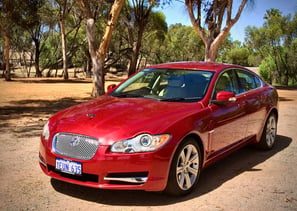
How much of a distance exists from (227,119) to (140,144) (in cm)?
171

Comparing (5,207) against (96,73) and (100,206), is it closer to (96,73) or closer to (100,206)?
(100,206)

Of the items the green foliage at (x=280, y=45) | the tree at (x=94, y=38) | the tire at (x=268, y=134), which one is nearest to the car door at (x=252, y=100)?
the tire at (x=268, y=134)

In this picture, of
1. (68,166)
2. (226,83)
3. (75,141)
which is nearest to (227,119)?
(226,83)

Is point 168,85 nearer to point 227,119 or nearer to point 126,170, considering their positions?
point 227,119

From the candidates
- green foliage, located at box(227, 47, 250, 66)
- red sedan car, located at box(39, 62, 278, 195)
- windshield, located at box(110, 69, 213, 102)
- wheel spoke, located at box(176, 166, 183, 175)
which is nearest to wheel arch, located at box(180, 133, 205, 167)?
red sedan car, located at box(39, 62, 278, 195)

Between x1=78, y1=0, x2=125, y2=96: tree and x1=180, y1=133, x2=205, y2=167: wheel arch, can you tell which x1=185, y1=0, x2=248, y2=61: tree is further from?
x1=180, y1=133, x2=205, y2=167: wheel arch

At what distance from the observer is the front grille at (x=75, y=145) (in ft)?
13.4

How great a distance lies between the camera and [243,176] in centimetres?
540

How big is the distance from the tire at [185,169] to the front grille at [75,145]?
88 centimetres

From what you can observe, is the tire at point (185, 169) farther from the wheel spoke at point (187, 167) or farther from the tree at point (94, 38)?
the tree at point (94, 38)

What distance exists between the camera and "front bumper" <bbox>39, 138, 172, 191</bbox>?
400 cm

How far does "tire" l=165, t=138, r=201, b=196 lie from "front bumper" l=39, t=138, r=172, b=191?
0.14 m

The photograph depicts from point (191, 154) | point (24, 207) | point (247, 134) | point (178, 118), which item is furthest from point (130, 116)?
point (247, 134)

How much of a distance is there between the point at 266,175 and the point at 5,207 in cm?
344
